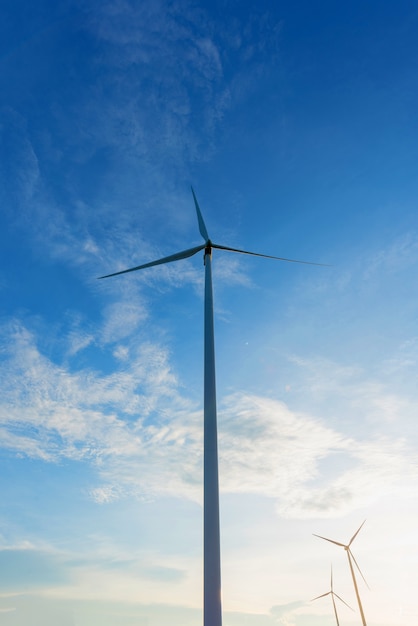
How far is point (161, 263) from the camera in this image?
46.4 m

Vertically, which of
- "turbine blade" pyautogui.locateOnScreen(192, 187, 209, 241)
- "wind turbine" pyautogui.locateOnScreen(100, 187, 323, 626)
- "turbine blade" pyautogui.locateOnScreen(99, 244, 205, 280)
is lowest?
"wind turbine" pyautogui.locateOnScreen(100, 187, 323, 626)

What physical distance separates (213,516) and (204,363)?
9.42 meters

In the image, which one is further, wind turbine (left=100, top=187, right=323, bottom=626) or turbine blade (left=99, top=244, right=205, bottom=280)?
turbine blade (left=99, top=244, right=205, bottom=280)

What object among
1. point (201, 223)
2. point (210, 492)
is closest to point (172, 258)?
point (201, 223)

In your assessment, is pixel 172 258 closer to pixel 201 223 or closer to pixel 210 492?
pixel 201 223

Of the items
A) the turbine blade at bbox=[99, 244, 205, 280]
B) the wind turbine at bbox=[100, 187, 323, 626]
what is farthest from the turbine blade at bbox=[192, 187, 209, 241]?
the wind turbine at bbox=[100, 187, 323, 626]

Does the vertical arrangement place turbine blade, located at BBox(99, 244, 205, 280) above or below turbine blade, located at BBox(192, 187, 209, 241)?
below

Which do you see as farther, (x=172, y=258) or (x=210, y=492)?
(x=172, y=258)

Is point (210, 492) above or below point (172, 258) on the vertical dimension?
below

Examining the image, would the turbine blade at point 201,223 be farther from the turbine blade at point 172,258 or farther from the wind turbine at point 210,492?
the wind turbine at point 210,492

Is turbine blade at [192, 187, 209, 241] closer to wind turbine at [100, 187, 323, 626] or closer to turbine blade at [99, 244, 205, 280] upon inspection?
turbine blade at [99, 244, 205, 280]

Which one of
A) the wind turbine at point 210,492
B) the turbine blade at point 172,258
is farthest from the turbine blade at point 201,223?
the wind turbine at point 210,492

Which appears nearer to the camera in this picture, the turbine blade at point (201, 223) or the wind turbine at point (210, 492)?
the wind turbine at point (210, 492)

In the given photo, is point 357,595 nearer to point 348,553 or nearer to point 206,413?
point 348,553
